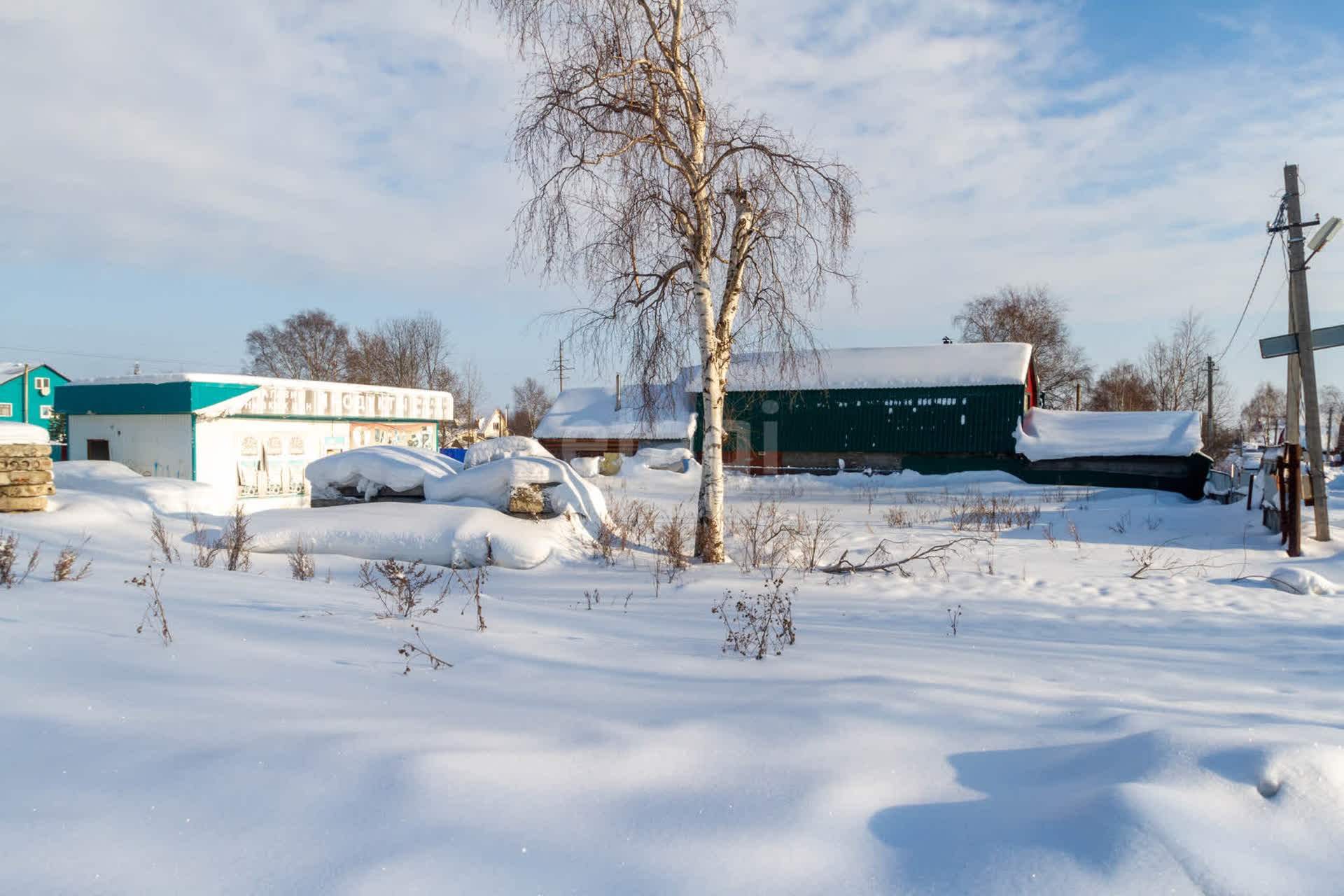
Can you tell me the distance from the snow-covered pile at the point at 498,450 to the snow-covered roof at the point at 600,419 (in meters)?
15.2

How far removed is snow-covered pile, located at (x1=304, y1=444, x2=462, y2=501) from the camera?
38.9 feet

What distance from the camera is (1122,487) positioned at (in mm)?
23062

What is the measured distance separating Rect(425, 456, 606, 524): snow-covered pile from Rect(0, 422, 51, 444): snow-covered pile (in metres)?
5.94

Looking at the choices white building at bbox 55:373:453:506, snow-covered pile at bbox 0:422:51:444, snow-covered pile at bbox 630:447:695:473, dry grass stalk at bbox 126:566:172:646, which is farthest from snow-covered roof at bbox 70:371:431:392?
dry grass stalk at bbox 126:566:172:646

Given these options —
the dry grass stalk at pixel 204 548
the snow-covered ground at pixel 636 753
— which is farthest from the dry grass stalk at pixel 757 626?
the dry grass stalk at pixel 204 548

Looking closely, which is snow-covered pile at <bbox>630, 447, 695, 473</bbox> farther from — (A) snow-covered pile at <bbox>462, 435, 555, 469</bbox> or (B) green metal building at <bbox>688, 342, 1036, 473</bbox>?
(A) snow-covered pile at <bbox>462, 435, 555, 469</bbox>

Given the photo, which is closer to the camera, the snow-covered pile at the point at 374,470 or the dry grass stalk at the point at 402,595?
the dry grass stalk at the point at 402,595

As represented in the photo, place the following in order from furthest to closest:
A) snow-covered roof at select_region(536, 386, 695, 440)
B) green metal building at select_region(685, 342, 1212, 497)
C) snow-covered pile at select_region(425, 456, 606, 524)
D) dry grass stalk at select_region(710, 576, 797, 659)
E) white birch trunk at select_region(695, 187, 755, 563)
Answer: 1. snow-covered roof at select_region(536, 386, 695, 440)
2. green metal building at select_region(685, 342, 1212, 497)
3. snow-covered pile at select_region(425, 456, 606, 524)
4. white birch trunk at select_region(695, 187, 755, 563)
5. dry grass stalk at select_region(710, 576, 797, 659)

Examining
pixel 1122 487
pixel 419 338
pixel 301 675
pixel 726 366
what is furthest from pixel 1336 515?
pixel 419 338

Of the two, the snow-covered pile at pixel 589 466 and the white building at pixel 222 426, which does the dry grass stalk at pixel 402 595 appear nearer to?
the white building at pixel 222 426

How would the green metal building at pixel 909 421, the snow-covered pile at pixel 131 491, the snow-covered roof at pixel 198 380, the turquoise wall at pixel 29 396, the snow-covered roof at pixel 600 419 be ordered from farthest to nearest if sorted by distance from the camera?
1. the turquoise wall at pixel 29 396
2. the snow-covered roof at pixel 600 419
3. the green metal building at pixel 909 421
4. the snow-covered roof at pixel 198 380
5. the snow-covered pile at pixel 131 491

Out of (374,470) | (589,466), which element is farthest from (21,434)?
(589,466)

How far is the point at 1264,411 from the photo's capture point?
302 ft

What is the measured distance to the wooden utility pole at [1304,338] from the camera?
452 inches
